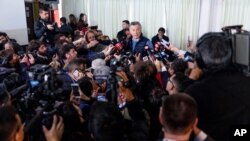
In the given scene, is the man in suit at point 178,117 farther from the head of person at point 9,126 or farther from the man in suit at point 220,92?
the head of person at point 9,126

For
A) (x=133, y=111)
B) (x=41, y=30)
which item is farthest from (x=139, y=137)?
(x=41, y=30)

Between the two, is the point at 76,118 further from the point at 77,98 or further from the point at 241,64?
the point at 241,64

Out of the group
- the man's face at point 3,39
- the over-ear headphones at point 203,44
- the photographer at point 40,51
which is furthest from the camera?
the man's face at point 3,39

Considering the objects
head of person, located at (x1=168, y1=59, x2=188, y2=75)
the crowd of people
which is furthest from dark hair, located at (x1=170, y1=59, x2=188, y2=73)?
the crowd of people

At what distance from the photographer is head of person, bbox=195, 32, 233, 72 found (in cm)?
152

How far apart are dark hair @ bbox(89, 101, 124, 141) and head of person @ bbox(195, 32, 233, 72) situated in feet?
1.78

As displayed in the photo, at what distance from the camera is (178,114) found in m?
1.22

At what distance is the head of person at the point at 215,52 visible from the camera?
152 centimetres

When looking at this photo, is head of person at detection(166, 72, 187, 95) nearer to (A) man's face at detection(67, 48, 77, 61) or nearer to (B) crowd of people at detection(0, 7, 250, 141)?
(B) crowd of people at detection(0, 7, 250, 141)

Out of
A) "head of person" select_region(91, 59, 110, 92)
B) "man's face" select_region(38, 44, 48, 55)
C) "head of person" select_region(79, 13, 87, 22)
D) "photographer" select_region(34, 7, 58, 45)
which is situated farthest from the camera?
"head of person" select_region(79, 13, 87, 22)

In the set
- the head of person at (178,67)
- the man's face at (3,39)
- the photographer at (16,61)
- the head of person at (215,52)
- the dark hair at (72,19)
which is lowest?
the photographer at (16,61)

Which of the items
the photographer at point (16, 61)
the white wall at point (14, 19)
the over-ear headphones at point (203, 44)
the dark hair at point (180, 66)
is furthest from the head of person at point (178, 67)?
the white wall at point (14, 19)

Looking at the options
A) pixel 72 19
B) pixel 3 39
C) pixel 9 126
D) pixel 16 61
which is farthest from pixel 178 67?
pixel 72 19

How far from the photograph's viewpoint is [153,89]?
2119 mm
